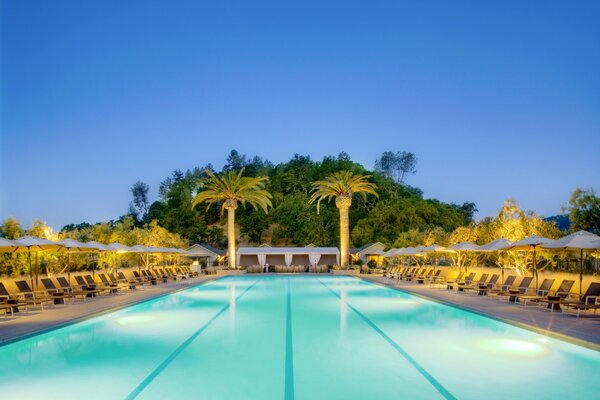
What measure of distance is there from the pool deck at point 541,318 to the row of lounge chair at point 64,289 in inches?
460

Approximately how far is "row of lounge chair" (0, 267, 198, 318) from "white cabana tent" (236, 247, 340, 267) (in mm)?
18476

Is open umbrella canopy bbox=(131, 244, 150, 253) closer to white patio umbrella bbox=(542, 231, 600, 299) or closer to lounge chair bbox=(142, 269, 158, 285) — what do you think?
lounge chair bbox=(142, 269, 158, 285)

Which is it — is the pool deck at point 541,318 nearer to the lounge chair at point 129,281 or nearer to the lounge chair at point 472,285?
the lounge chair at point 472,285

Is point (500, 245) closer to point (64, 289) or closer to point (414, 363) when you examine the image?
point (414, 363)

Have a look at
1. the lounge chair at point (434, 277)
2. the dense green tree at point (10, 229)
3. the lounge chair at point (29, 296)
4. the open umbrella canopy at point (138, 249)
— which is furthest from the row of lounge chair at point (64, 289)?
the lounge chair at point (434, 277)

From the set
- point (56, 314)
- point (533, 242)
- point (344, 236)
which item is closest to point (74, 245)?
point (56, 314)

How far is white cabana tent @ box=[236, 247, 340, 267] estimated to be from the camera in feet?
147

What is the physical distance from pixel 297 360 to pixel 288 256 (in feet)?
120

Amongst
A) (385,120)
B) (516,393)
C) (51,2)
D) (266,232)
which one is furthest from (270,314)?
(266,232)

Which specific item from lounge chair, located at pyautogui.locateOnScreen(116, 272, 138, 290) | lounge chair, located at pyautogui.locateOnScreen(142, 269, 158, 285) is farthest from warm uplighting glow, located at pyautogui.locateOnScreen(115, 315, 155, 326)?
lounge chair, located at pyautogui.locateOnScreen(142, 269, 158, 285)

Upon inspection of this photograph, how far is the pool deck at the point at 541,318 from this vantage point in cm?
915

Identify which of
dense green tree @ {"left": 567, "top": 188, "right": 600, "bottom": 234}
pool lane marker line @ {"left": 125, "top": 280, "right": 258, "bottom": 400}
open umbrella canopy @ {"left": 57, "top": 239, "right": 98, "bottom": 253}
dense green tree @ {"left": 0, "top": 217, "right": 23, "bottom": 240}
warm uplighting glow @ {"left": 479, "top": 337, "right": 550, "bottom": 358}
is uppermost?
dense green tree @ {"left": 567, "top": 188, "right": 600, "bottom": 234}

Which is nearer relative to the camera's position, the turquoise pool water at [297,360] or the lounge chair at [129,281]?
the turquoise pool water at [297,360]

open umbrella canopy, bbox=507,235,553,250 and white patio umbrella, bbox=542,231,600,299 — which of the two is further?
open umbrella canopy, bbox=507,235,553,250
